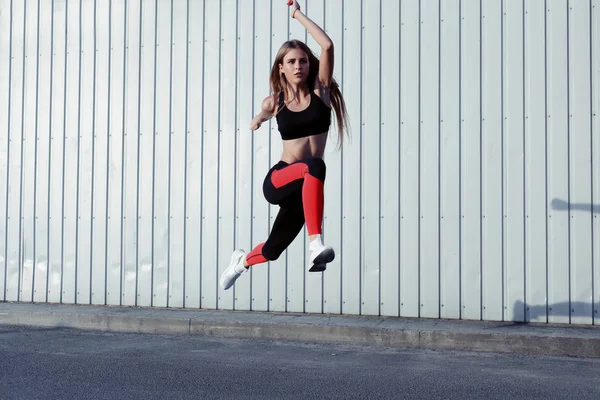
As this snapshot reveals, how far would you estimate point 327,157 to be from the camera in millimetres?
12016

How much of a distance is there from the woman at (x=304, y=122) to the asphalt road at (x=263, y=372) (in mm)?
3395

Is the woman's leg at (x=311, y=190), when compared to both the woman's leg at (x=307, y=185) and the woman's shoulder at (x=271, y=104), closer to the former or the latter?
the woman's leg at (x=307, y=185)

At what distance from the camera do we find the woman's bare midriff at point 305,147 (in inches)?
170

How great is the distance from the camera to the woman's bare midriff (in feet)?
14.2

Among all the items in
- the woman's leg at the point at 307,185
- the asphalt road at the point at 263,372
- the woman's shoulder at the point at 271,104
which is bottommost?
the asphalt road at the point at 263,372

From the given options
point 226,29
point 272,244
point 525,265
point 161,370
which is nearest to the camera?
point 272,244

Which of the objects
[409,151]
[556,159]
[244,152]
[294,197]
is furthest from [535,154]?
[294,197]

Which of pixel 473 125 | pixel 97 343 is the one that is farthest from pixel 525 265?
pixel 97 343

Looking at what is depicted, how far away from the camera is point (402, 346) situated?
10359 mm

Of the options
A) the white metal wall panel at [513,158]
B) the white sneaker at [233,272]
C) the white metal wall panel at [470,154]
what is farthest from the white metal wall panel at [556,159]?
the white sneaker at [233,272]

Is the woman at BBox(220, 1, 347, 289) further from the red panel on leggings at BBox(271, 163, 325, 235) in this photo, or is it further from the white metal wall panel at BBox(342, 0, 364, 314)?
the white metal wall panel at BBox(342, 0, 364, 314)

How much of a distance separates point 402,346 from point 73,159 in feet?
19.4

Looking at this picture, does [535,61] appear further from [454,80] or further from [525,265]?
[525,265]

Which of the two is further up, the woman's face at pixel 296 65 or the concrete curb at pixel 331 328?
the woman's face at pixel 296 65
